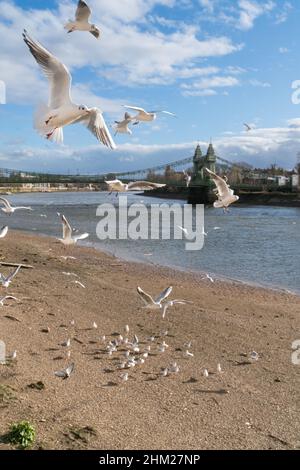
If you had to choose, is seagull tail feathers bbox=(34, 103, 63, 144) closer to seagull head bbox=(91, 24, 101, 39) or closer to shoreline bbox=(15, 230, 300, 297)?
seagull head bbox=(91, 24, 101, 39)

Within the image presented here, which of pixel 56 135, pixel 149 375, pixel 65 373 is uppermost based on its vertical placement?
pixel 56 135

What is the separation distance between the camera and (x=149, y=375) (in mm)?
7109

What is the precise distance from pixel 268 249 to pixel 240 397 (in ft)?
64.5

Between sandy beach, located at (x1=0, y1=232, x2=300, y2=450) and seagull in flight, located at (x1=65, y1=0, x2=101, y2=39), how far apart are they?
374 centimetres

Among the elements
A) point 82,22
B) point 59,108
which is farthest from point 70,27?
point 59,108

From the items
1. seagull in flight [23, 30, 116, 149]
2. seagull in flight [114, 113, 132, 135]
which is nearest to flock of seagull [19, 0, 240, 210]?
seagull in flight [23, 30, 116, 149]

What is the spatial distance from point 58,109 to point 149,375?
12.0ft

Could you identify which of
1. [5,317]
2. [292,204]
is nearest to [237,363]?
[5,317]

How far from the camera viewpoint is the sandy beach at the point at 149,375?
17.7 ft

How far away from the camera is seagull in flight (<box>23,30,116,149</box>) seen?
5.43m

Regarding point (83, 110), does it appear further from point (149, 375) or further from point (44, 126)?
point (149, 375)

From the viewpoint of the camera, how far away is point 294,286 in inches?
621

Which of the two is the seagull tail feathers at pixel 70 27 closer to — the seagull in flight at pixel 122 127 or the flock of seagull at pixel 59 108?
the flock of seagull at pixel 59 108

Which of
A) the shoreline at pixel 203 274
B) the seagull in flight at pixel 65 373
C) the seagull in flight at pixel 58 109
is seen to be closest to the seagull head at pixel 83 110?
the seagull in flight at pixel 58 109
